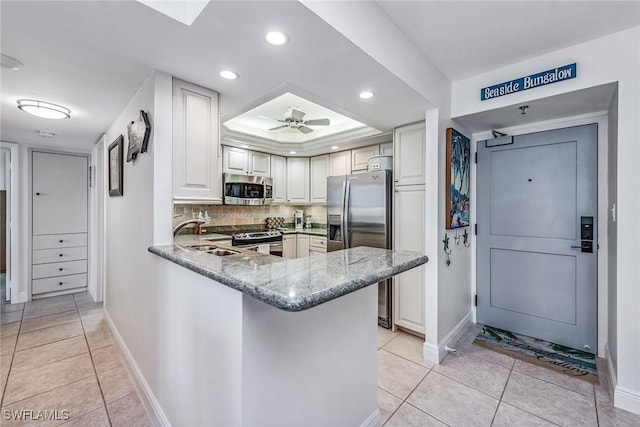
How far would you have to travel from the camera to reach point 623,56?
1.80 meters

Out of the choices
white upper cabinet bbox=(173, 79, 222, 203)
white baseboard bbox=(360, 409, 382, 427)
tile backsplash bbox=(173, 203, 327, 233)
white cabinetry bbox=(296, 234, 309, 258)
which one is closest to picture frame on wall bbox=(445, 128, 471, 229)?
white baseboard bbox=(360, 409, 382, 427)

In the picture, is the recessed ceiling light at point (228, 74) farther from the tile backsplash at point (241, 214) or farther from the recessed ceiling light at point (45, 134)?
the recessed ceiling light at point (45, 134)

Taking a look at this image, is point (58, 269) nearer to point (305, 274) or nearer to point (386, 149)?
point (305, 274)

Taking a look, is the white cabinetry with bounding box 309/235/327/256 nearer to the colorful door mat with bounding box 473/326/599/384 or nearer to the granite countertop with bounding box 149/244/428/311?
the colorful door mat with bounding box 473/326/599/384

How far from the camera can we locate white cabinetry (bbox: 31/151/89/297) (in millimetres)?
3832

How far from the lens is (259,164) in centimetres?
429

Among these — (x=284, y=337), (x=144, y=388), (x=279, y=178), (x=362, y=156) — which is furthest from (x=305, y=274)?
(x=279, y=178)

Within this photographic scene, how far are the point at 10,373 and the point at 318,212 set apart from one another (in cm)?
397

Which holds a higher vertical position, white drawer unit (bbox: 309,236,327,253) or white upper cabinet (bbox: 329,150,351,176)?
white upper cabinet (bbox: 329,150,351,176)

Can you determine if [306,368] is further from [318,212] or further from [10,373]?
[318,212]

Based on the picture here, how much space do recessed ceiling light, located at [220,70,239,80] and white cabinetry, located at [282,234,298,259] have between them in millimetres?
2806

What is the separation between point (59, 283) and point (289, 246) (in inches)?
131

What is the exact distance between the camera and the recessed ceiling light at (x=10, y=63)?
1.61m

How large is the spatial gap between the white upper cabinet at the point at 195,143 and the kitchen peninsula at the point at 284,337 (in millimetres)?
544
